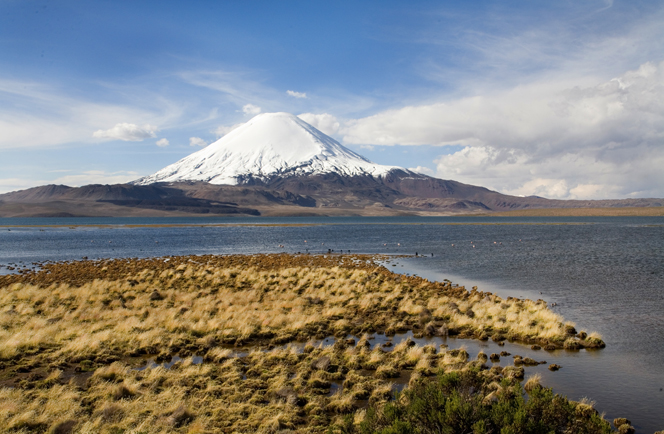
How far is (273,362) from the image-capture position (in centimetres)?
1423

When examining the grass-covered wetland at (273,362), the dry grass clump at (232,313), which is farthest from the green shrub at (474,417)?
the dry grass clump at (232,313)

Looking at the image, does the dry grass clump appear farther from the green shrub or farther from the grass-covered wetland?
the green shrub

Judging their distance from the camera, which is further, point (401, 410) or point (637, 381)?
point (637, 381)

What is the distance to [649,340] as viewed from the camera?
16.9 meters

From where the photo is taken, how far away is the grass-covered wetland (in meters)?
8.95

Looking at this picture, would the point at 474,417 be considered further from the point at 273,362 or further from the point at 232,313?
the point at 232,313

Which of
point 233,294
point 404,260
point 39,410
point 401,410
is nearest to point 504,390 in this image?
point 401,410

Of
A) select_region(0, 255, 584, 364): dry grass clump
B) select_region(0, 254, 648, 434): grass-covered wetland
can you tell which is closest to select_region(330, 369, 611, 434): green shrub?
select_region(0, 254, 648, 434): grass-covered wetland

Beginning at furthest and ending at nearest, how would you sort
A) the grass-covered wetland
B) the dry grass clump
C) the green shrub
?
the dry grass clump < the grass-covered wetland < the green shrub

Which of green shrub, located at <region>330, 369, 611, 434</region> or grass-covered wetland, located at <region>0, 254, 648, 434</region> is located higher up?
green shrub, located at <region>330, 369, 611, 434</region>

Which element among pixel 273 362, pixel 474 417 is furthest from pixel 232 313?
pixel 474 417

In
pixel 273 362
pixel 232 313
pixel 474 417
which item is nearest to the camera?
pixel 474 417

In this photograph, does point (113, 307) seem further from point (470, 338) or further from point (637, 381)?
point (637, 381)

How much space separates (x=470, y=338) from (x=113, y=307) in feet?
56.6
